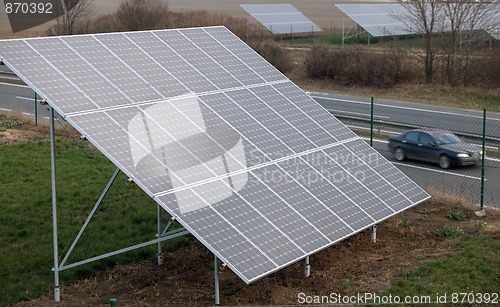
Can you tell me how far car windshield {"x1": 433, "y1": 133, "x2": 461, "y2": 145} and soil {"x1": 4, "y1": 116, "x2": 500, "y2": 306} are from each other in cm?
661

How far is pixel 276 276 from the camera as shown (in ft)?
44.3

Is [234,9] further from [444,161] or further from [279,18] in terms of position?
[444,161]

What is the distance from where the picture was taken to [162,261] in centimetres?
1474

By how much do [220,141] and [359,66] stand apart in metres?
26.6

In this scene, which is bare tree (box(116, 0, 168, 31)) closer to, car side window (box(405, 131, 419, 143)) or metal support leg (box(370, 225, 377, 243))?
car side window (box(405, 131, 419, 143))

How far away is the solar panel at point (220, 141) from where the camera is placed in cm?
1178

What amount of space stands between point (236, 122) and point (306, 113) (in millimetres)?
2334

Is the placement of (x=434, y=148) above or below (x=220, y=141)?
below

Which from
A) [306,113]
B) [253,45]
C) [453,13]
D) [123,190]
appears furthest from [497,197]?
[253,45]

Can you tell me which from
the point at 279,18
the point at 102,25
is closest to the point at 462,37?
the point at 279,18

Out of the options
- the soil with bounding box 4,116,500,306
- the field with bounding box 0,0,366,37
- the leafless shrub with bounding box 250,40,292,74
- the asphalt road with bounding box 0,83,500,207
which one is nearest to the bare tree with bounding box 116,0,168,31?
the leafless shrub with bounding box 250,40,292,74

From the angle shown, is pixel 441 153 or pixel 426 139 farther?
pixel 426 139

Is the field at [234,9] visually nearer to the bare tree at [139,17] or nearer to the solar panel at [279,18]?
the solar panel at [279,18]

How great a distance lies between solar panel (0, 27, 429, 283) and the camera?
1178 centimetres
